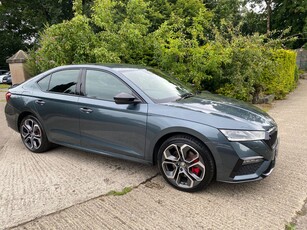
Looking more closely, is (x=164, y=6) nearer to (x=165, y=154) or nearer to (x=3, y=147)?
(x=3, y=147)

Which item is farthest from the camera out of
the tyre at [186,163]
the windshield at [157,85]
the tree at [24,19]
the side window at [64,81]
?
the tree at [24,19]

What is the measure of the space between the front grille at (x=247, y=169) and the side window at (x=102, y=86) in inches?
64.3

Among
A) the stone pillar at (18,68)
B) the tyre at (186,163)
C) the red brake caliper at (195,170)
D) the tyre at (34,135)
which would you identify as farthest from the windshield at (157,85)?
the stone pillar at (18,68)

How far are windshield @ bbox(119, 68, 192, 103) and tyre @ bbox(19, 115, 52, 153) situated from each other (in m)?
1.76

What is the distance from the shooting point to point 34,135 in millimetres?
4609

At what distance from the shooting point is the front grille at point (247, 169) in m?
3.02

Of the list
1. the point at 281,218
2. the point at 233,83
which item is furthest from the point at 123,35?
the point at 281,218

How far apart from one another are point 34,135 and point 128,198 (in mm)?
2293

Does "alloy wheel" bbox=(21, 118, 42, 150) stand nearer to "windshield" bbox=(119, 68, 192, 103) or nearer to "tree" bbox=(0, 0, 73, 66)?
"windshield" bbox=(119, 68, 192, 103)

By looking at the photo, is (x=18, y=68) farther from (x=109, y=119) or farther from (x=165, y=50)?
(x=109, y=119)

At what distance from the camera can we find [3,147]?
505cm

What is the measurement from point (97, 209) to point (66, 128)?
158cm

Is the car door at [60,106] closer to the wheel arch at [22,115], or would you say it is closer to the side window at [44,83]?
the side window at [44,83]

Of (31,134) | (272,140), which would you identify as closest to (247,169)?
(272,140)
